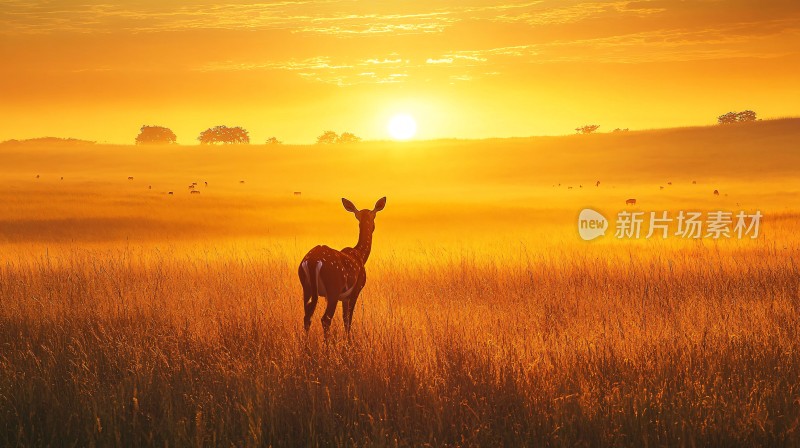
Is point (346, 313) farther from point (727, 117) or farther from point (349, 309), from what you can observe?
point (727, 117)

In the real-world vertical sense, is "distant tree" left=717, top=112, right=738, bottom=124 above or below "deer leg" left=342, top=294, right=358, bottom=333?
above

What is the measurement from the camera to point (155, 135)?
131 meters

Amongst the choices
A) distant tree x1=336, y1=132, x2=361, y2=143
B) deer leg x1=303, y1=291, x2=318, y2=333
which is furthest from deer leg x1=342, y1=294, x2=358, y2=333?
distant tree x1=336, y1=132, x2=361, y2=143

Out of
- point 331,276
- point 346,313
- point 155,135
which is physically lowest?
point 346,313

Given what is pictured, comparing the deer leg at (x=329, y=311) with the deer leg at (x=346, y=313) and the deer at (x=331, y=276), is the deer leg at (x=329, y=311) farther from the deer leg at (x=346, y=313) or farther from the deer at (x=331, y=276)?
the deer leg at (x=346, y=313)

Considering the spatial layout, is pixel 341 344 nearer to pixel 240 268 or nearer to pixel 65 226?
pixel 240 268

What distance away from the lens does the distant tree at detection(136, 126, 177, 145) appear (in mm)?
131500

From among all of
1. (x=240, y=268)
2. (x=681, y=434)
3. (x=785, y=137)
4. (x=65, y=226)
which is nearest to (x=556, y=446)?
(x=681, y=434)

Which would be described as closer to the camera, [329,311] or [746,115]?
[329,311]

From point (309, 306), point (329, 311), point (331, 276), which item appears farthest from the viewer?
point (309, 306)

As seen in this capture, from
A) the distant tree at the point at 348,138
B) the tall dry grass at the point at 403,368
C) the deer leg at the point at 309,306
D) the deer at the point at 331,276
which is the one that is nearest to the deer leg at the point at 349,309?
the deer at the point at 331,276

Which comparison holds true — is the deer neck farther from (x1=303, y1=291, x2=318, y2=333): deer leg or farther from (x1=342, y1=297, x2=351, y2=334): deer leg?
(x1=303, y1=291, x2=318, y2=333): deer leg

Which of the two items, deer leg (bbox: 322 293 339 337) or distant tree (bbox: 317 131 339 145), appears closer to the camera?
deer leg (bbox: 322 293 339 337)

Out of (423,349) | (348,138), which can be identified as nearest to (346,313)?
(423,349)
